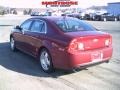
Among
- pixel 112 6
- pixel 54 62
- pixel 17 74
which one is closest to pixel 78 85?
pixel 54 62

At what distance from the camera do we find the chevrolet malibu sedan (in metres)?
7.05

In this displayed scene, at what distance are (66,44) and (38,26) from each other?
1.94 meters

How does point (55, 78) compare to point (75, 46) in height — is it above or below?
below

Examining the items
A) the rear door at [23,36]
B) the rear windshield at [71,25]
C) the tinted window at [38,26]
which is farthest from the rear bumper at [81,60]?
the rear door at [23,36]

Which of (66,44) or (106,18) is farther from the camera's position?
(106,18)

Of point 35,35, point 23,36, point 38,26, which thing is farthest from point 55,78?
point 23,36

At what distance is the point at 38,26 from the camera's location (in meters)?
8.72

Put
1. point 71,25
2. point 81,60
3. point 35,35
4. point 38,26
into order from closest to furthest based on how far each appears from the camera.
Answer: point 81,60, point 71,25, point 35,35, point 38,26

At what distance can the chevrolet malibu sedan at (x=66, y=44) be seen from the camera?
7.05m

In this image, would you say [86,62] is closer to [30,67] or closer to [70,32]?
[70,32]

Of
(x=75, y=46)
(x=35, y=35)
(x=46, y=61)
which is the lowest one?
(x=46, y=61)

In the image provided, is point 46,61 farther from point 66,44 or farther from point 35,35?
point 66,44

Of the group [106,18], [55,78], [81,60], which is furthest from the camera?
[106,18]

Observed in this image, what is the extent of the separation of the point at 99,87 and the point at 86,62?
32.4 inches
